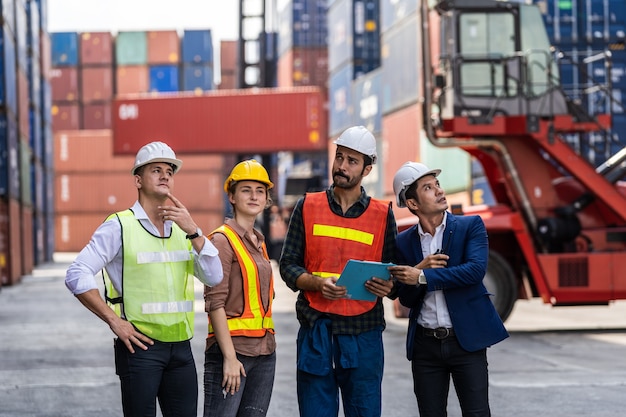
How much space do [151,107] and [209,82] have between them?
2529 centimetres

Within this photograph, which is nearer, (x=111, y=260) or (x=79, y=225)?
(x=111, y=260)

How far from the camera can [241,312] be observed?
15.7ft

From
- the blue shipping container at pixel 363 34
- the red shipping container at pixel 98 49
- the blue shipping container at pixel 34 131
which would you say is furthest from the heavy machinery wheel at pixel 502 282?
the red shipping container at pixel 98 49

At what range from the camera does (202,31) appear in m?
63.8

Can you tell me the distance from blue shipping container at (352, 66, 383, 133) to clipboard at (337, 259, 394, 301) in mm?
26715

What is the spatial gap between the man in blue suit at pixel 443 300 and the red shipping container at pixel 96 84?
60705 mm

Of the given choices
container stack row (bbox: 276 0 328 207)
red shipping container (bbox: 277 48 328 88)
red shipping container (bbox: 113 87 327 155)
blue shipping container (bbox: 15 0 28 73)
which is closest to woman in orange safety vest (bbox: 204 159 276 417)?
blue shipping container (bbox: 15 0 28 73)

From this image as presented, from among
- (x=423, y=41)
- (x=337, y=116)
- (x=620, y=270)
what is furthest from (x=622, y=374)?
(x=337, y=116)

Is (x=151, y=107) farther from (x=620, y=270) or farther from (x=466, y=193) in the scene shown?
(x=620, y=270)

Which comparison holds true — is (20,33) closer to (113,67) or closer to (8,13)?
(8,13)

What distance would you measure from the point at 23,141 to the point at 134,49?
29912 millimetres

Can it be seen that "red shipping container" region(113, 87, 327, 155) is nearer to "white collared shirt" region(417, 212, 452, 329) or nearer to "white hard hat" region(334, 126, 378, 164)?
"white hard hat" region(334, 126, 378, 164)

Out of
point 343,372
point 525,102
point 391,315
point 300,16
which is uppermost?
point 300,16

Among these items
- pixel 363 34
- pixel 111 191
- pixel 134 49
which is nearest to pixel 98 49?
pixel 134 49
